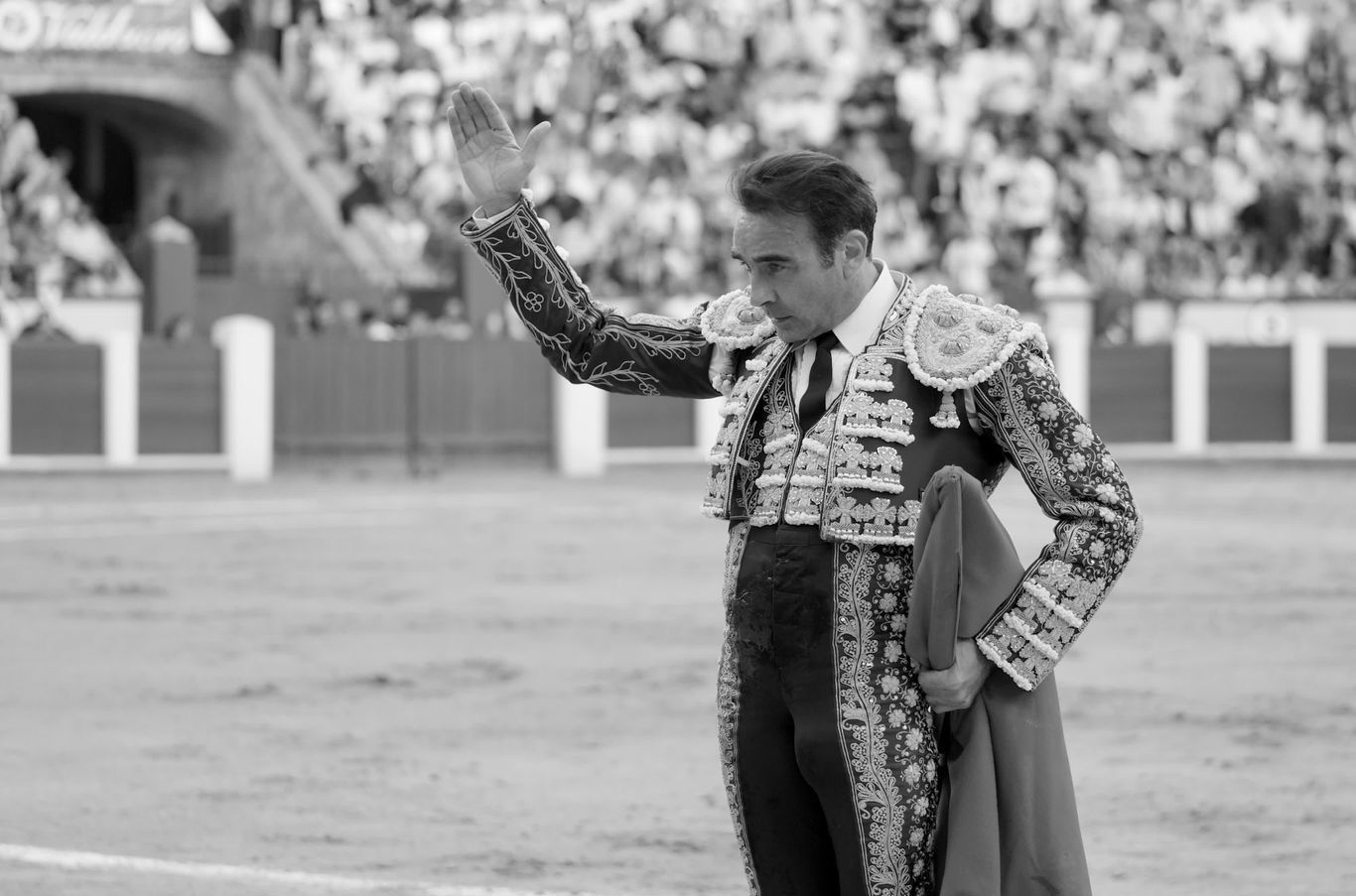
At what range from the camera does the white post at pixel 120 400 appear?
46.1 ft

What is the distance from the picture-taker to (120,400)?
1409 cm

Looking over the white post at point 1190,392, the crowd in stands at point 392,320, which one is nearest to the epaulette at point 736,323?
the crowd in stands at point 392,320

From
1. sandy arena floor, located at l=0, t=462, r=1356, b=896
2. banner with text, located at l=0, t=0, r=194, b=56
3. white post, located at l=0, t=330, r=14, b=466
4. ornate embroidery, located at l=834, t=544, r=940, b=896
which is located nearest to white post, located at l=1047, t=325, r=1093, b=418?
sandy arena floor, located at l=0, t=462, r=1356, b=896

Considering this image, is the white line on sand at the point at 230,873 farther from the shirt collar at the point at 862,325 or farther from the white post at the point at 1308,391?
the white post at the point at 1308,391

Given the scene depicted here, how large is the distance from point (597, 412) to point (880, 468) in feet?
42.1

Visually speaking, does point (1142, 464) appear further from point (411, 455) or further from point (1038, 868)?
point (1038, 868)

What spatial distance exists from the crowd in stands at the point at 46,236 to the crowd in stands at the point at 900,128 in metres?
2.18

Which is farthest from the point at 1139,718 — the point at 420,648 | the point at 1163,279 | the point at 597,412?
the point at 1163,279

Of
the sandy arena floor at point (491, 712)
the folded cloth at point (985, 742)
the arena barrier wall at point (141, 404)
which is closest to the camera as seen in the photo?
the folded cloth at point (985, 742)

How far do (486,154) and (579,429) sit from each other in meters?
12.5

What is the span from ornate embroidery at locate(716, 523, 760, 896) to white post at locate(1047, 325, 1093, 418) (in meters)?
13.8

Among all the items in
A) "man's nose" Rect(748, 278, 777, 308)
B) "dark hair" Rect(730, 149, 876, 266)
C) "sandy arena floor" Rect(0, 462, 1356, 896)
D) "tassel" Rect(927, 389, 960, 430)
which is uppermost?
"dark hair" Rect(730, 149, 876, 266)

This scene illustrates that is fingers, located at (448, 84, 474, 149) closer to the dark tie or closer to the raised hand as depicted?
the raised hand

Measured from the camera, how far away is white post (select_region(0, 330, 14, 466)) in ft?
45.1
